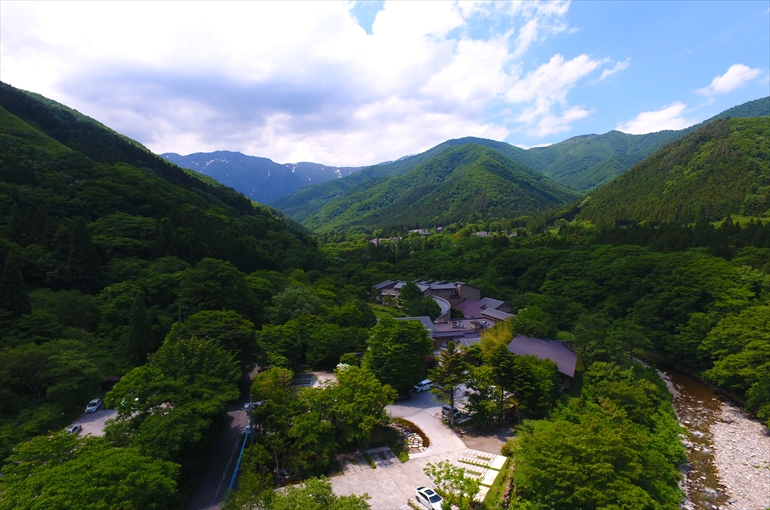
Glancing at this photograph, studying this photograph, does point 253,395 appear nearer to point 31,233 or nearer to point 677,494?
point 677,494

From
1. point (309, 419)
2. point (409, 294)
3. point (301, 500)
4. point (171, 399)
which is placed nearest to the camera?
point (301, 500)

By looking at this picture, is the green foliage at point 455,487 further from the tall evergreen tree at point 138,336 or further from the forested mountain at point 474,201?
the forested mountain at point 474,201

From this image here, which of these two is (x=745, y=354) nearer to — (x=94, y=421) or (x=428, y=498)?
(x=428, y=498)

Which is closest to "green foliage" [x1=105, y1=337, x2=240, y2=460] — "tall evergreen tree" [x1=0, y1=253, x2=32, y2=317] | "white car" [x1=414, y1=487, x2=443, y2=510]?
"white car" [x1=414, y1=487, x2=443, y2=510]

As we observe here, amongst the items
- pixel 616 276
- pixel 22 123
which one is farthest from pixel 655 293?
pixel 22 123

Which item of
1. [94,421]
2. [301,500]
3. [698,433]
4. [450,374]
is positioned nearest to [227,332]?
[94,421]

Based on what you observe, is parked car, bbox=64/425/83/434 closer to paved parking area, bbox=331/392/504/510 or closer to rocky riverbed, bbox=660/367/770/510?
paved parking area, bbox=331/392/504/510
